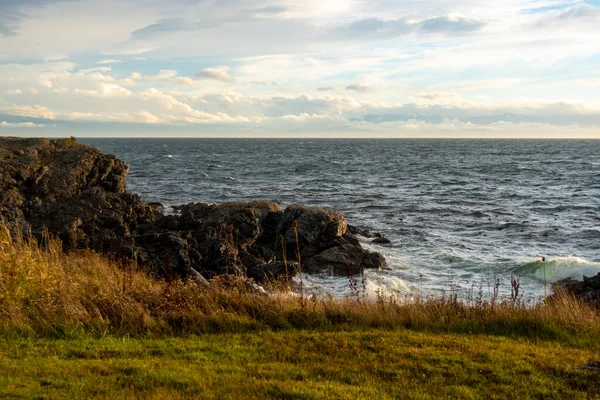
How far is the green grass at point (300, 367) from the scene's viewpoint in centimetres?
700

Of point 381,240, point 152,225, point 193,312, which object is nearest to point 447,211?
point 381,240

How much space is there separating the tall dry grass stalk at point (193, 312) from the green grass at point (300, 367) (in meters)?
0.49

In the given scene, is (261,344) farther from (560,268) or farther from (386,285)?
(560,268)

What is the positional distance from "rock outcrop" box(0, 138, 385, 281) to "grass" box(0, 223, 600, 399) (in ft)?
21.4

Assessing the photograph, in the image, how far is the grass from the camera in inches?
283

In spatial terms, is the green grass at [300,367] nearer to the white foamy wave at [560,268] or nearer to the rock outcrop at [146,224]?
the rock outcrop at [146,224]

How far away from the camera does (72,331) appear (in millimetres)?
9102

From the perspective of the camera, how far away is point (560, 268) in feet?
69.0

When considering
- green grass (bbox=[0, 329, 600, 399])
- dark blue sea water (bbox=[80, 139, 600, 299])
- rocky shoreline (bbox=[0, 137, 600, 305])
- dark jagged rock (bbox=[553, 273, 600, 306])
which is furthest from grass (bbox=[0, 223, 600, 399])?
rocky shoreline (bbox=[0, 137, 600, 305])

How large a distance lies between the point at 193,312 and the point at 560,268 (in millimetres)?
16814

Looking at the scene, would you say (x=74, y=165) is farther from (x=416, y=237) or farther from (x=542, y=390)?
(x=542, y=390)

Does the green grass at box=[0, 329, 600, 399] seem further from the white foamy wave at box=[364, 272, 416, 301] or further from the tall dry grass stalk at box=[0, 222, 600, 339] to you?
the white foamy wave at box=[364, 272, 416, 301]

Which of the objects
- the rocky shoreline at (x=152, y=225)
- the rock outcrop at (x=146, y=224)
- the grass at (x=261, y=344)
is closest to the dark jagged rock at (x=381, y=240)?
the rocky shoreline at (x=152, y=225)

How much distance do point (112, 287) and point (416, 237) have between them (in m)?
19.6
